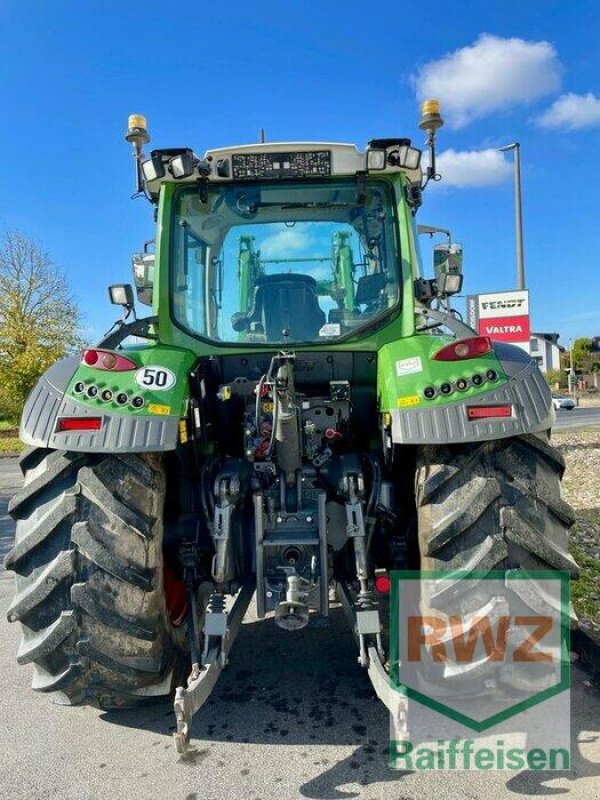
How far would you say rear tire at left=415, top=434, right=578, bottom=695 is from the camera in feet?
8.11

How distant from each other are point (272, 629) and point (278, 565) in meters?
1.31

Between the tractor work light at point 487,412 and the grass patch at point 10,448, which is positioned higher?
the tractor work light at point 487,412

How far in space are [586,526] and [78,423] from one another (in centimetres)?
530

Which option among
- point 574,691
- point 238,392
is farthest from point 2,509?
point 574,691

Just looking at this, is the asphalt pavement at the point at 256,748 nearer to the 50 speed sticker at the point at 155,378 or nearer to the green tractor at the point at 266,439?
the green tractor at the point at 266,439

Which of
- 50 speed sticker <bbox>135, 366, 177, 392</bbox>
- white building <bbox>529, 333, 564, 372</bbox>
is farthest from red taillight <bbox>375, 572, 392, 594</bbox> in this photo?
white building <bbox>529, 333, 564, 372</bbox>

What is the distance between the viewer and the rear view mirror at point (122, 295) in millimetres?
3588

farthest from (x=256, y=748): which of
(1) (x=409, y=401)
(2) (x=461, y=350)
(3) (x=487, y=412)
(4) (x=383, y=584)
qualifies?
(2) (x=461, y=350)

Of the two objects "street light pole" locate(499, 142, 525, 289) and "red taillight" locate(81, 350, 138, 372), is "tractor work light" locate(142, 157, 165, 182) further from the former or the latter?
"street light pole" locate(499, 142, 525, 289)

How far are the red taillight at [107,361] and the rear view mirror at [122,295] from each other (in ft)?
2.78

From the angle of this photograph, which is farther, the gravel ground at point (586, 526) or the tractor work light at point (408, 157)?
the gravel ground at point (586, 526)

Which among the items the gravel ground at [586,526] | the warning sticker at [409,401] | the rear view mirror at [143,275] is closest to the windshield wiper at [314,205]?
the rear view mirror at [143,275]

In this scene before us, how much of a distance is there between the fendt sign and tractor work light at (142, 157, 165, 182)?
671 centimetres

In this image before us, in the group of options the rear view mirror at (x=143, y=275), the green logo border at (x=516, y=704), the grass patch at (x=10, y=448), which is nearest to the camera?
the green logo border at (x=516, y=704)
